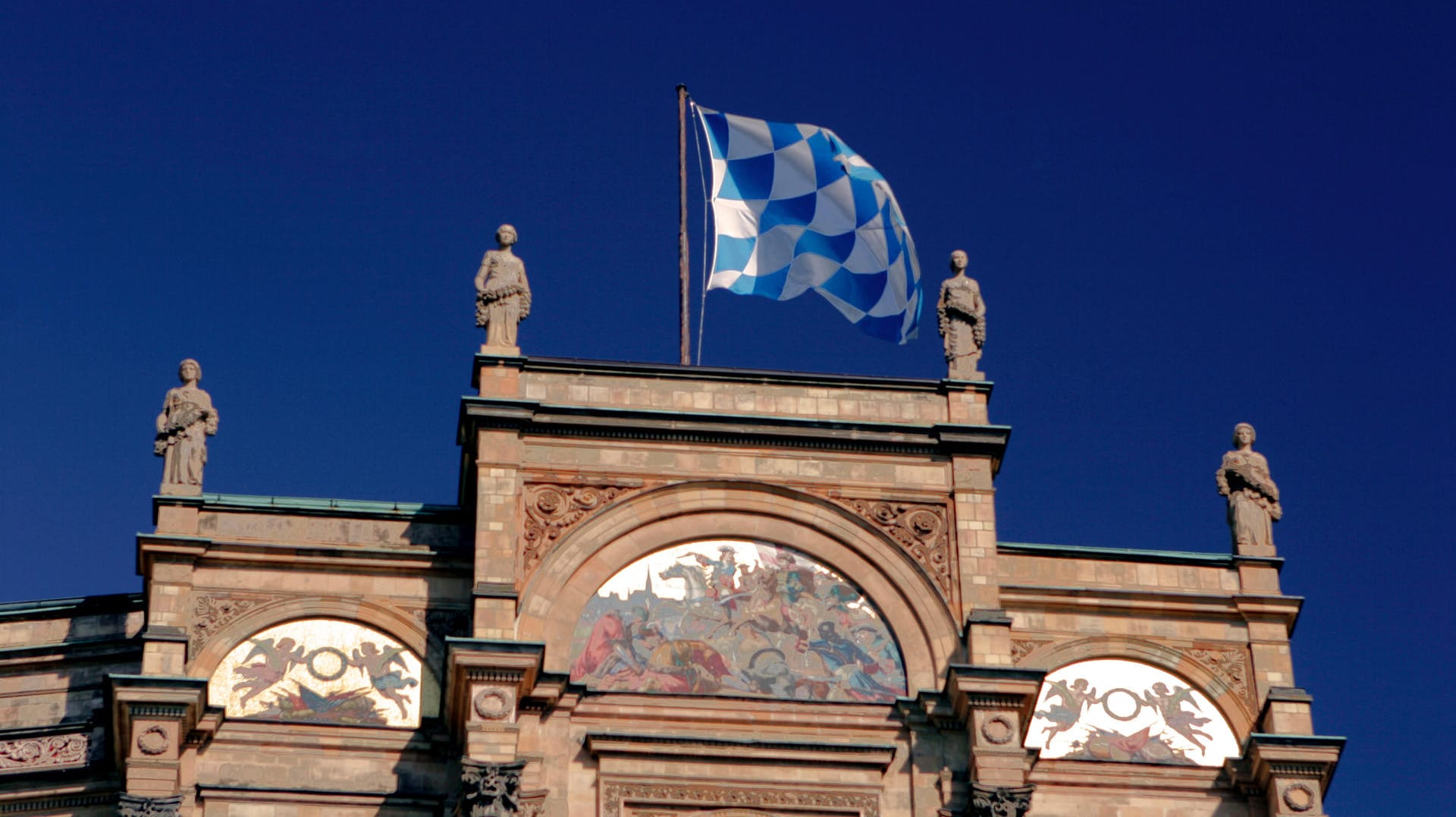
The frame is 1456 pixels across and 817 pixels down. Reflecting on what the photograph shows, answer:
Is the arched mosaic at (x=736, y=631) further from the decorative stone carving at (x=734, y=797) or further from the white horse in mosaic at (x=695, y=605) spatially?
the decorative stone carving at (x=734, y=797)

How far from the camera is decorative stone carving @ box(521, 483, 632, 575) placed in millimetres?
43281

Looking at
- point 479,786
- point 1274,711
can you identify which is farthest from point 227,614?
point 1274,711

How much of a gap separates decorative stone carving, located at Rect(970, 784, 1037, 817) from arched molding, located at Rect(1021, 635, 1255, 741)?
303cm

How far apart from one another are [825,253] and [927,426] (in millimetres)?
5368

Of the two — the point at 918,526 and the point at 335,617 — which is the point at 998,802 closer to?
the point at 918,526

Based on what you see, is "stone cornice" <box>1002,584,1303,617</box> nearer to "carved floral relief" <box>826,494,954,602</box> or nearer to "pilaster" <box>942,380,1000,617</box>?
"pilaster" <box>942,380,1000,617</box>

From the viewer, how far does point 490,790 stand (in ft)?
132

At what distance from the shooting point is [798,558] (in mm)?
44000

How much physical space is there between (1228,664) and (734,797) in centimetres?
797

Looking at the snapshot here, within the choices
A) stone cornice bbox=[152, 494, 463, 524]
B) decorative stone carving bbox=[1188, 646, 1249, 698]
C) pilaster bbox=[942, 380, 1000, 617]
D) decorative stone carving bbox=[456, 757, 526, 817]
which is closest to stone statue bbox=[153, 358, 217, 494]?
stone cornice bbox=[152, 494, 463, 524]

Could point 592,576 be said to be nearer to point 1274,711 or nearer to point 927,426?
point 927,426

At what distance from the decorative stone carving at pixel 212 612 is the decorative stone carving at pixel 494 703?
4123 mm

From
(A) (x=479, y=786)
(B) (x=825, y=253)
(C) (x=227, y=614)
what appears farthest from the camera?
(B) (x=825, y=253)

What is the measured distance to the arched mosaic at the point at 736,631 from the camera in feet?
140
